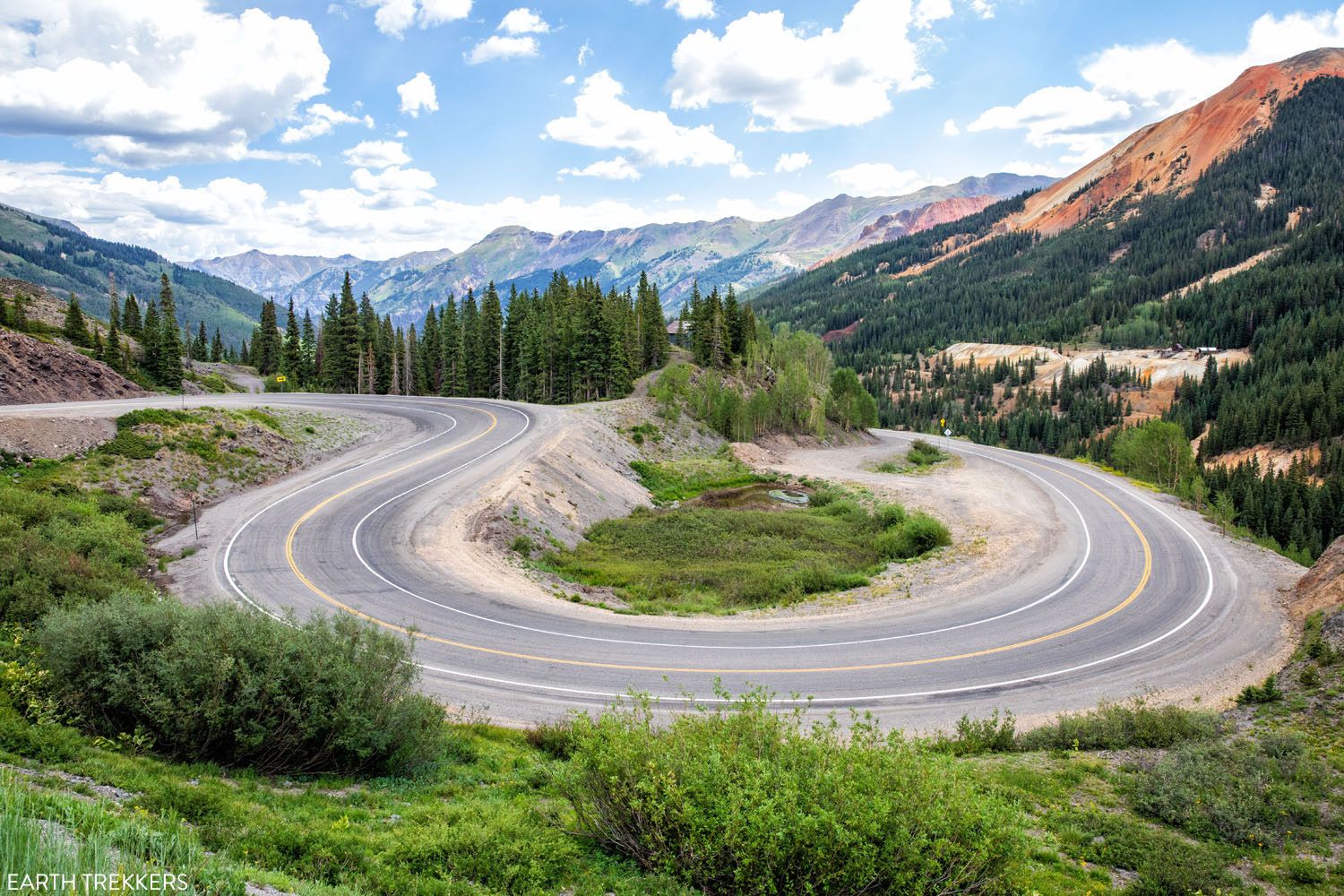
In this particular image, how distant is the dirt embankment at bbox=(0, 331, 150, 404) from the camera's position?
39.2 meters

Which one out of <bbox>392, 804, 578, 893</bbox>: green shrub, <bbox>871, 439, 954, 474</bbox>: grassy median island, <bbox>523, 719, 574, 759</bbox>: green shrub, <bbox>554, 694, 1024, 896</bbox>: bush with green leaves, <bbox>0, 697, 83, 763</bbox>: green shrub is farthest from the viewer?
<bbox>871, 439, 954, 474</bbox>: grassy median island

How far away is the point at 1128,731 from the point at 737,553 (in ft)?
73.5

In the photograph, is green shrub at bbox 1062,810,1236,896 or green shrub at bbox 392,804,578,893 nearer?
green shrub at bbox 392,804,578,893

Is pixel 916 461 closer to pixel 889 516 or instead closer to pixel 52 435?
pixel 889 516

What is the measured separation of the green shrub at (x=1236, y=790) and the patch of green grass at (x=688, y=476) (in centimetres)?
3730

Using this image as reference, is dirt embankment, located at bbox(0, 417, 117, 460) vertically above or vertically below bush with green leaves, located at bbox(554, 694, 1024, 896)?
above

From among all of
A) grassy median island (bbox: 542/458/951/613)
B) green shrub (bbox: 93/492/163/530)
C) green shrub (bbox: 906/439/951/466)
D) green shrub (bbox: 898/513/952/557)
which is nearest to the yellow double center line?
green shrub (bbox: 93/492/163/530)

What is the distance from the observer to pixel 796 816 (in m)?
7.11

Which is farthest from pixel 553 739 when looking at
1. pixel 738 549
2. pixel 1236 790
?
pixel 738 549

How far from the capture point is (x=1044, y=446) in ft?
484

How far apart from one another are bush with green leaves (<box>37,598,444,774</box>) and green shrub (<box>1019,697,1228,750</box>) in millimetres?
13247

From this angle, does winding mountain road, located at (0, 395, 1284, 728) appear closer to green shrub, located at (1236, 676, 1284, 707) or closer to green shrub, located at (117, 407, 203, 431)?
green shrub, located at (1236, 676, 1284, 707)

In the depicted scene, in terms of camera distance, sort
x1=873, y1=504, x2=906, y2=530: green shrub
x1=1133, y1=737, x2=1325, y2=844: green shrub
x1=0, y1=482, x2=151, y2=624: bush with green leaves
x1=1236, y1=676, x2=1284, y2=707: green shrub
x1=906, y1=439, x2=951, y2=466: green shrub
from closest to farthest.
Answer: x1=1133, y1=737, x2=1325, y2=844: green shrub < x1=0, y1=482, x2=151, y2=624: bush with green leaves < x1=1236, y1=676, x2=1284, y2=707: green shrub < x1=873, y1=504, x2=906, y2=530: green shrub < x1=906, y1=439, x2=951, y2=466: green shrub

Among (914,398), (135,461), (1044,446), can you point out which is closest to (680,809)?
(135,461)
